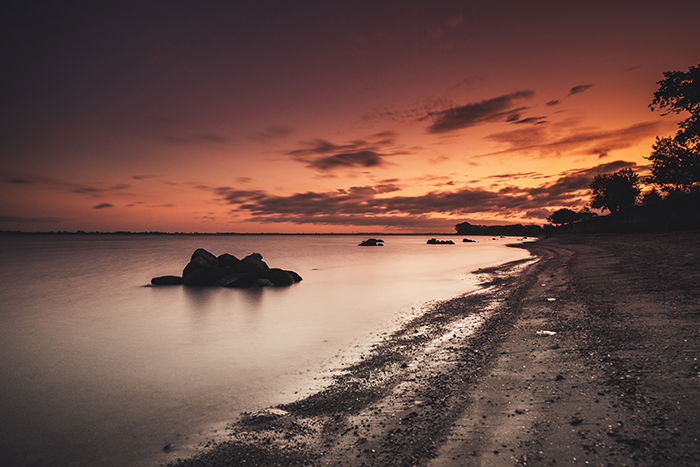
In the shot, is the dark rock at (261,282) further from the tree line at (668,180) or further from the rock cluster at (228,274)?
the tree line at (668,180)

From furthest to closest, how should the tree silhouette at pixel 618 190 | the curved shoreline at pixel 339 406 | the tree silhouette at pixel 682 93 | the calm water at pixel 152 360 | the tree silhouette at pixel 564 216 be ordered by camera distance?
1. the tree silhouette at pixel 564 216
2. the tree silhouette at pixel 618 190
3. the tree silhouette at pixel 682 93
4. the calm water at pixel 152 360
5. the curved shoreline at pixel 339 406

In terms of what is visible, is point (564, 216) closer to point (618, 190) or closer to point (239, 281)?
point (618, 190)

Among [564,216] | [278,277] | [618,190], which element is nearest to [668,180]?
[278,277]

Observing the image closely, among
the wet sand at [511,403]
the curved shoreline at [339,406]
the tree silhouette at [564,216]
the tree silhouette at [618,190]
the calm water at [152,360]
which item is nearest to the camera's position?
the wet sand at [511,403]

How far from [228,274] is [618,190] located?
102205 millimetres

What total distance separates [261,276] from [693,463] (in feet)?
72.0

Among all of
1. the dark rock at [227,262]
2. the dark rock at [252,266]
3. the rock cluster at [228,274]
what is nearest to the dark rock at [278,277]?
the rock cluster at [228,274]

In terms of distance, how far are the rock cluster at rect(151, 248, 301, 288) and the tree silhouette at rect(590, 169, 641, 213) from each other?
97676mm

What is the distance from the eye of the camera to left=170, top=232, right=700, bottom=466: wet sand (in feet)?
13.1

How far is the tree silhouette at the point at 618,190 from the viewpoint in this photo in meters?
89.1

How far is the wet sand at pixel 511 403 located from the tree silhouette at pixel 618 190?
101 metres

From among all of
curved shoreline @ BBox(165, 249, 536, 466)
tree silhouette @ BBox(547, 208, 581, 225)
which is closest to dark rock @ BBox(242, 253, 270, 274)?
curved shoreline @ BBox(165, 249, 536, 466)

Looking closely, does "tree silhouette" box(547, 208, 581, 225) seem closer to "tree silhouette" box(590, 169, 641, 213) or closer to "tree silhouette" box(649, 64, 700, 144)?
"tree silhouette" box(590, 169, 641, 213)

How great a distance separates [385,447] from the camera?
441 centimetres
